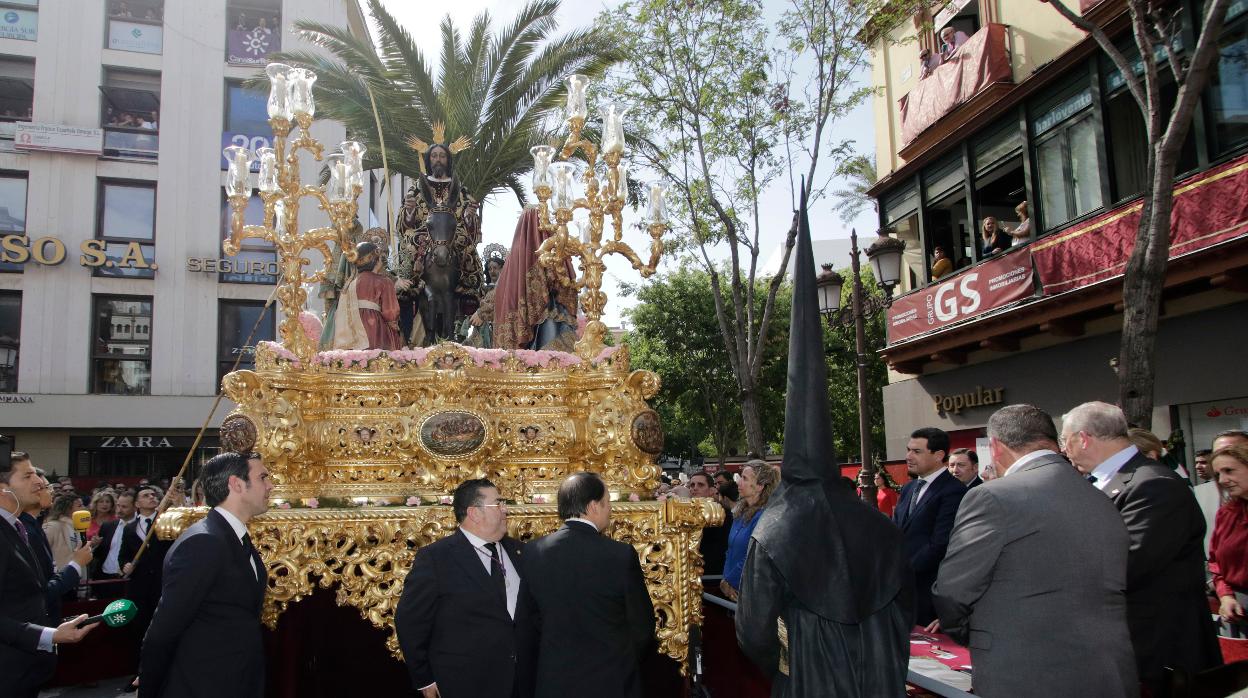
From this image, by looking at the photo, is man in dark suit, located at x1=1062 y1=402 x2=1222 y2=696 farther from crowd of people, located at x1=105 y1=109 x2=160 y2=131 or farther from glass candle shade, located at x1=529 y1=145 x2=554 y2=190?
crowd of people, located at x1=105 y1=109 x2=160 y2=131

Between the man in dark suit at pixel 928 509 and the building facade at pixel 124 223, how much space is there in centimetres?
1935

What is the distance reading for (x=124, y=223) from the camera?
2184cm

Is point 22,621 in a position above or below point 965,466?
below

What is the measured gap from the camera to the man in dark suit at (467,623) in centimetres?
386

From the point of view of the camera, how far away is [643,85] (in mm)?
13781

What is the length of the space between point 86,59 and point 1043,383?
72.7 feet

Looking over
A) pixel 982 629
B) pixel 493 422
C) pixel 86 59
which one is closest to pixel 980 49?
pixel 493 422

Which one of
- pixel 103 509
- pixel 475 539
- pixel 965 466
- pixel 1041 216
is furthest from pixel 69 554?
pixel 1041 216

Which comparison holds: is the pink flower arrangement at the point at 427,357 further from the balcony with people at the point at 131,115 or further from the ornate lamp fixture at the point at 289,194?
the balcony with people at the point at 131,115

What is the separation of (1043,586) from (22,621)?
4165 mm

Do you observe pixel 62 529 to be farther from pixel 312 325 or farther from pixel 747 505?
pixel 747 505

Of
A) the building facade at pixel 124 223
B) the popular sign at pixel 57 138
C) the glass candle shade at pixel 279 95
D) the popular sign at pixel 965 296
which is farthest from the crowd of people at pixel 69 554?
the popular sign at pixel 57 138

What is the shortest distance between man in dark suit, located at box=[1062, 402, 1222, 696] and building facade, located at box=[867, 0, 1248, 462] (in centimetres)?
798

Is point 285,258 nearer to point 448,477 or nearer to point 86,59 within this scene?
point 448,477
